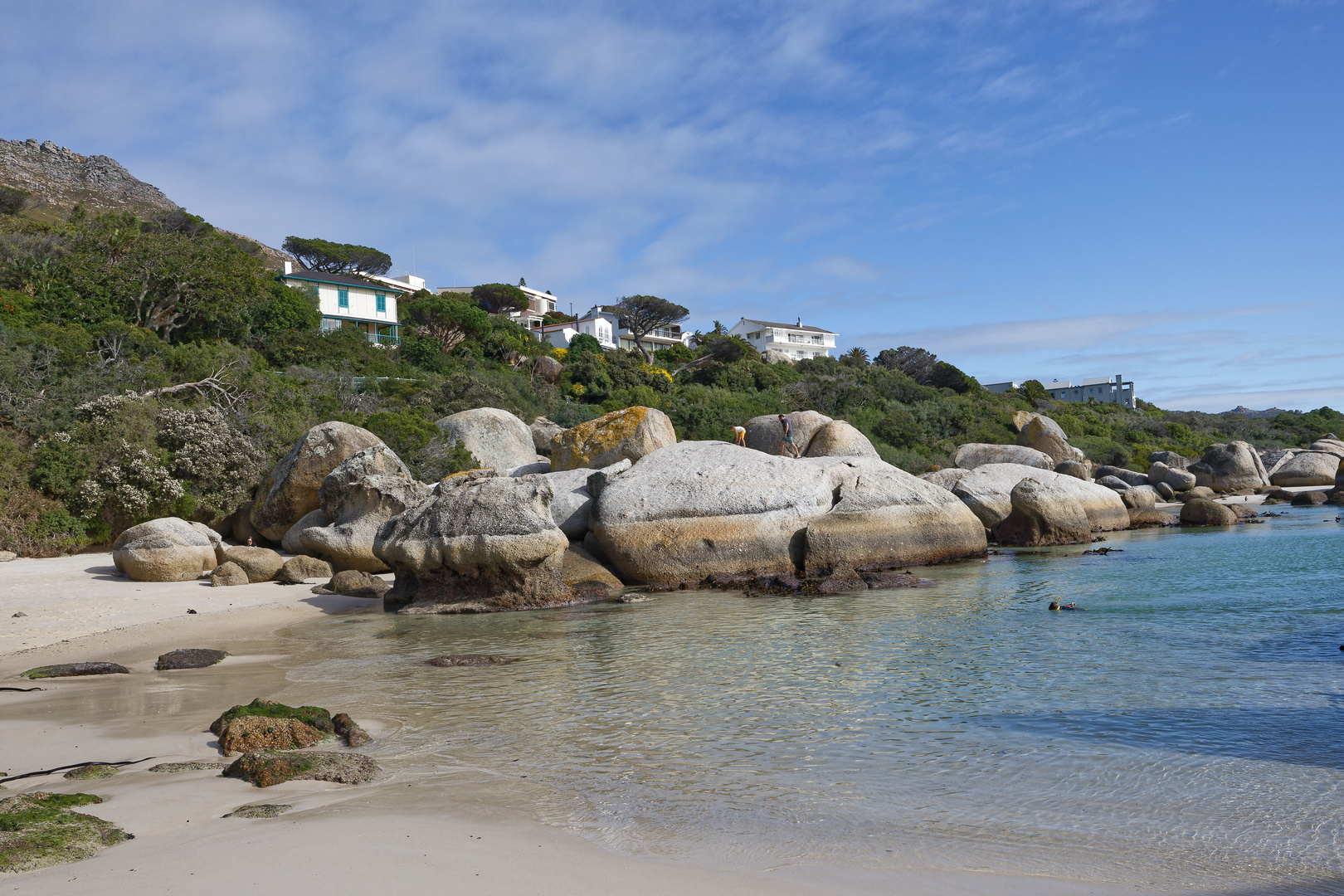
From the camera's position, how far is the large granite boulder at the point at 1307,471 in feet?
124

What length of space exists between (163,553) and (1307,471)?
140ft

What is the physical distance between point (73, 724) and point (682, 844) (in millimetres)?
5367

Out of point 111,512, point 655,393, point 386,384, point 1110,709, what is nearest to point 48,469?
point 111,512

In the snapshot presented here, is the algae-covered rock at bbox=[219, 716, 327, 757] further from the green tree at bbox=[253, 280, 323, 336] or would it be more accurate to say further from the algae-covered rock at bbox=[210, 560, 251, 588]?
the green tree at bbox=[253, 280, 323, 336]

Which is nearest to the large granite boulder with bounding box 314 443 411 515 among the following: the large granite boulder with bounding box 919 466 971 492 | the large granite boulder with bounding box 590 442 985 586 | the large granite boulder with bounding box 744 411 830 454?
the large granite boulder with bounding box 590 442 985 586

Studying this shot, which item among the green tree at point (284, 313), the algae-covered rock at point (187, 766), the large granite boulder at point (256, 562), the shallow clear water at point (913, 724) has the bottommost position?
the shallow clear water at point (913, 724)

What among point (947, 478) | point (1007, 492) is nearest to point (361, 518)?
point (947, 478)

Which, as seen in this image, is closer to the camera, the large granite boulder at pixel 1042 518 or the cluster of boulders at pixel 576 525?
the cluster of boulders at pixel 576 525

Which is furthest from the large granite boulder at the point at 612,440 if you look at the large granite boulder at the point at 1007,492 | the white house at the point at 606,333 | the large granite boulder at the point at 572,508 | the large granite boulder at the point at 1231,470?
the white house at the point at 606,333

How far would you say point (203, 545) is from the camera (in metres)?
15.7

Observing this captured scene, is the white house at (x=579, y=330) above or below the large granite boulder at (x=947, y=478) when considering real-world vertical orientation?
above

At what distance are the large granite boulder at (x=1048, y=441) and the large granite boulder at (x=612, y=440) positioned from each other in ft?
74.2

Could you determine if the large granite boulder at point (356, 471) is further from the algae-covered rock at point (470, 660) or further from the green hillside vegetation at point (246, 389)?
the algae-covered rock at point (470, 660)

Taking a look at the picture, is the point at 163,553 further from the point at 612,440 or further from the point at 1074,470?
the point at 1074,470
